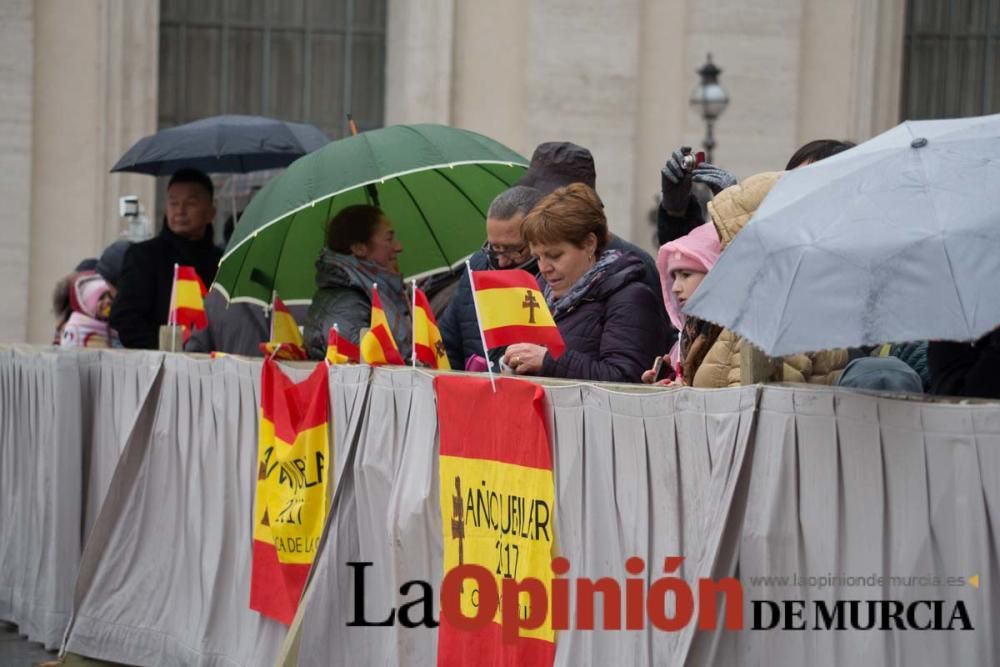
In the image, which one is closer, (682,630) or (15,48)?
(682,630)

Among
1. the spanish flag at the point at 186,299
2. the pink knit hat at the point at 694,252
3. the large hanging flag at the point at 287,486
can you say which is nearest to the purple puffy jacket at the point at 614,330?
the pink knit hat at the point at 694,252

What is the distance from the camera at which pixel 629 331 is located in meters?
6.72

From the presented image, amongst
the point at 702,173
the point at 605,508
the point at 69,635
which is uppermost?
the point at 702,173

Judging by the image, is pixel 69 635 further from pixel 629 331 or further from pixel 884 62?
pixel 884 62

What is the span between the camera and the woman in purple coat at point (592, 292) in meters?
6.69

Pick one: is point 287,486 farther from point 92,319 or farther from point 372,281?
point 92,319

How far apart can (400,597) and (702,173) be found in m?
1.89

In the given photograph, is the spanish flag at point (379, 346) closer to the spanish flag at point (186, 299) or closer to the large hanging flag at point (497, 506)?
the large hanging flag at point (497, 506)

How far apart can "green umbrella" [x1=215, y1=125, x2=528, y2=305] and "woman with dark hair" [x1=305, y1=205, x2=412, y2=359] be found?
0.20 metres

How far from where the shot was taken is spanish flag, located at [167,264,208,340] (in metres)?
10.1

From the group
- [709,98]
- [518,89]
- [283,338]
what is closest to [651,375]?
[283,338]

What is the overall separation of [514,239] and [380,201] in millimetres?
2357

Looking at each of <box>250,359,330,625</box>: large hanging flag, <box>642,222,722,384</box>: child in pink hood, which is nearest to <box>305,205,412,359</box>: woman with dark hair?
<box>250,359,330,625</box>: large hanging flag

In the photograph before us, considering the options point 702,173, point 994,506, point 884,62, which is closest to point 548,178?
point 702,173
